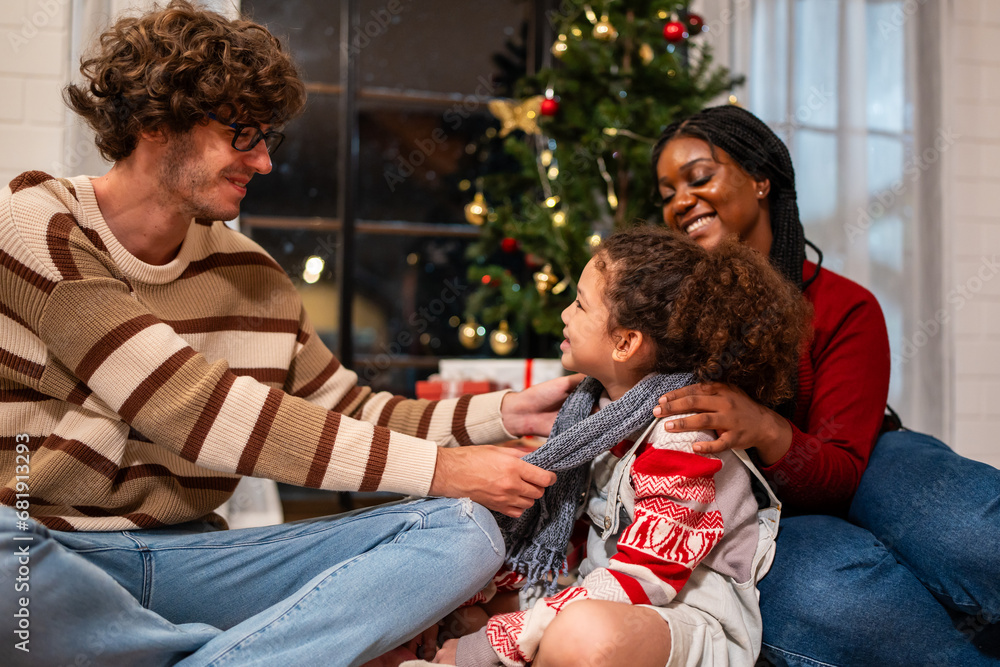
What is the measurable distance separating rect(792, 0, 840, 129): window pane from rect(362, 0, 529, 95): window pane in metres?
1.20

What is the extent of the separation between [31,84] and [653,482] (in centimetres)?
219

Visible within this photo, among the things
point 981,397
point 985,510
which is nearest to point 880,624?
point 985,510

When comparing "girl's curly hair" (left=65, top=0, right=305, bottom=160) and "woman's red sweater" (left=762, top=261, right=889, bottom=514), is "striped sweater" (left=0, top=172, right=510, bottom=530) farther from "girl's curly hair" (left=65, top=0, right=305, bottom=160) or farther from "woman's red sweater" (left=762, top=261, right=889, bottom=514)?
"woman's red sweater" (left=762, top=261, right=889, bottom=514)

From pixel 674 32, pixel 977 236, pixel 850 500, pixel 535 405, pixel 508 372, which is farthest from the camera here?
pixel 977 236

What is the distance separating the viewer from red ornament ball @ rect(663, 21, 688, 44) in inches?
95.2

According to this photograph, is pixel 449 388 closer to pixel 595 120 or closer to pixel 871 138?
pixel 595 120

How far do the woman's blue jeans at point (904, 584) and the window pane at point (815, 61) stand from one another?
211 centimetres

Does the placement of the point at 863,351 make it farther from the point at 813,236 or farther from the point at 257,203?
the point at 257,203

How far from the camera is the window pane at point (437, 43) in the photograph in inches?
132

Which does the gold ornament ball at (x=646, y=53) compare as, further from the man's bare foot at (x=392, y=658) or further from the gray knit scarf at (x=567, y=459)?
the man's bare foot at (x=392, y=658)

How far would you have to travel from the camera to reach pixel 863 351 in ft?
4.58

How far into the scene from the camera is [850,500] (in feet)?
4.40

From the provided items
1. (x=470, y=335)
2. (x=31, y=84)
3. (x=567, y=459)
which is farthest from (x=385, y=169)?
(x=567, y=459)

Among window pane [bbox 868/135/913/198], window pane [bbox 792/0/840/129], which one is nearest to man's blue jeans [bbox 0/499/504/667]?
window pane [bbox 792/0/840/129]
